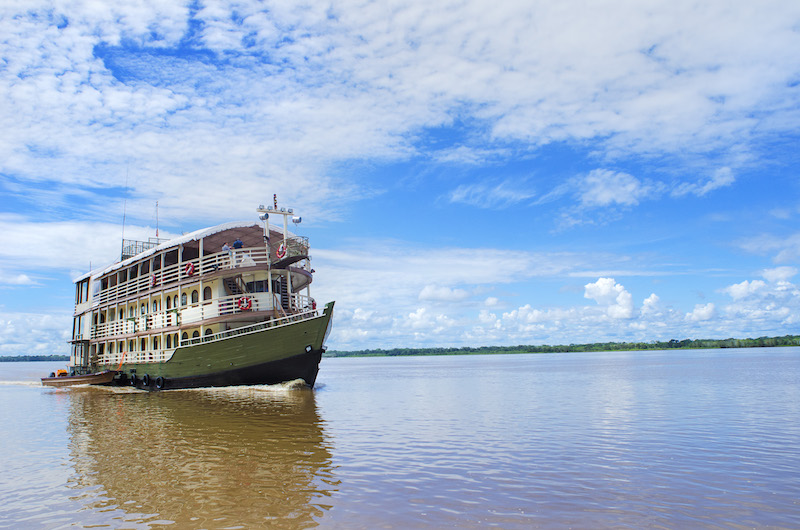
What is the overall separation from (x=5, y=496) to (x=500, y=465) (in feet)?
31.1

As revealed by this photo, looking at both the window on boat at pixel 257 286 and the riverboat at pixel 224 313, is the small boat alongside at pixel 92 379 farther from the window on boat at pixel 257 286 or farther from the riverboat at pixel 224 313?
the window on boat at pixel 257 286

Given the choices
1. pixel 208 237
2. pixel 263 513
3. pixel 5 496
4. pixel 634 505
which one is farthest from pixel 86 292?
pixel 634 505

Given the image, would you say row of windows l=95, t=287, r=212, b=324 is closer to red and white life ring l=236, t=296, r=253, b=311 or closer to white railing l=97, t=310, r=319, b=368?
white railing l=97, t=310, r=319, b=368

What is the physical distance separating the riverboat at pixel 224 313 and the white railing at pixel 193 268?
57 millimetres

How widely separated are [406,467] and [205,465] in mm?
4375

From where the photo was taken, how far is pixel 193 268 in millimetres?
27078

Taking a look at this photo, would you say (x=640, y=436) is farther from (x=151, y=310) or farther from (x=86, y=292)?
(x=86, y=292)

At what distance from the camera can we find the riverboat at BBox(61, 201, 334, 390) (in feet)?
80.3

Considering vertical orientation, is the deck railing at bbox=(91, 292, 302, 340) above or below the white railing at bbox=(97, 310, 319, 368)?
above

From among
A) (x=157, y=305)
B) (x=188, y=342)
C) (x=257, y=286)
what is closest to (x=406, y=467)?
(x=257, y=286)

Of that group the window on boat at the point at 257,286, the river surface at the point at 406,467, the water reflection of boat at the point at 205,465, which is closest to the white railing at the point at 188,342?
the window on boat at the point at 257,286

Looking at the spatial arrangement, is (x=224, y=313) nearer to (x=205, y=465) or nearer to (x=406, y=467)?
(x=205, y=465)

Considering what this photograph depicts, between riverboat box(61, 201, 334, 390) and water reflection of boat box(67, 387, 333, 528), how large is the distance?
146 inches

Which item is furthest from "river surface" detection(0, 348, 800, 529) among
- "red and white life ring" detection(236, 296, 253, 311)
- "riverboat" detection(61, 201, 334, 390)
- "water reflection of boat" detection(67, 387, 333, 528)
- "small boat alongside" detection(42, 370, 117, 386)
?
"small boat alongside" detection(42, 370, 117, 386)
